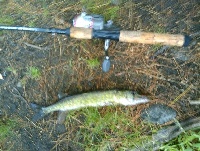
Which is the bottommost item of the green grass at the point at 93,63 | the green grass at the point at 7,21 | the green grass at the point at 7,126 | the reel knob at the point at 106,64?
the green grass at the point at 7,126

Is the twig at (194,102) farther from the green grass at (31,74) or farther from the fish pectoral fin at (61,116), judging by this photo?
the green grass at (31,74)

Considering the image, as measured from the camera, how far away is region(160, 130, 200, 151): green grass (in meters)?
3.46

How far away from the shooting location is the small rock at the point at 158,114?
11.9ft

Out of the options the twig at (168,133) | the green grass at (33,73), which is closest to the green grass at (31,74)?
the green grass at (33,73)

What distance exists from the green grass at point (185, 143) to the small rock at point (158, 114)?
0.24 meters

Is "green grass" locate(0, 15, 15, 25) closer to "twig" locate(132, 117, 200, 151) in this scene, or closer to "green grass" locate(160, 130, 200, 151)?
"twig" locate(132, 117, 200, 151)

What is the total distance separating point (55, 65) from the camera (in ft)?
12.8

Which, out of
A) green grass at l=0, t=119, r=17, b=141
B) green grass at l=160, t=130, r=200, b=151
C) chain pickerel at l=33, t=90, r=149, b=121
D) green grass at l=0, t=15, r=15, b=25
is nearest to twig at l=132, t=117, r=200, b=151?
green grass at l=160, t=130, r=200, b=151

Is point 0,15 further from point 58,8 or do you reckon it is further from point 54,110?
point 54,110

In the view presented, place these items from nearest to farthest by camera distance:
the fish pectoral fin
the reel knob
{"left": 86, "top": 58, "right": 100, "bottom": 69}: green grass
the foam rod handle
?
the foam rod handle
the reel knob
{"left": 86, "top": 58, "right": 100, "bottom": 69}: green grass
the fish pectoral fin

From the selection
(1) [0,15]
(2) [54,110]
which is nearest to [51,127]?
(2) [54,110]

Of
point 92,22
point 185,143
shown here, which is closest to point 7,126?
point 92,22

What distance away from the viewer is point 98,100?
3.65 metres

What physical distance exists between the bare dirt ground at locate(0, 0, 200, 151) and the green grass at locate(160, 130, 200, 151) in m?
0.22
